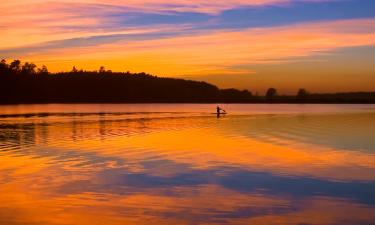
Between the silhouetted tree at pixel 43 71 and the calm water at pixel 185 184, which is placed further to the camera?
the silhouetted tree at pixel 43 71

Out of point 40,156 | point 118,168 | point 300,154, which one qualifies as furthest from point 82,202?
point 300,154

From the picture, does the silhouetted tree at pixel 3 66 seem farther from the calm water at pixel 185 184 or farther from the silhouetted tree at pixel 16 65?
the calm water at pixel 185 184

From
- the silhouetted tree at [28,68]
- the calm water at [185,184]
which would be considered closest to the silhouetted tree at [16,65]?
the silhouetted tree at [28,68]

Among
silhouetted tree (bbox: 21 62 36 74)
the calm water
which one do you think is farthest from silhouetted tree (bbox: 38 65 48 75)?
the calm water

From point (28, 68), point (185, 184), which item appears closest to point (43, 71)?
point (28, 68)

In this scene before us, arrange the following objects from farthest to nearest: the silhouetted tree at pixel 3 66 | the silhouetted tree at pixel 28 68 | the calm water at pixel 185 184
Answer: the silhouetted tree at pixel 28 68
the silhouetted tree at pixel 3 66
the calm water at pixel 185 184

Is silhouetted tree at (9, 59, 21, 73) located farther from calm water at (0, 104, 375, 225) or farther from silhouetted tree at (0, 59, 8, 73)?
calm water at (0, 104, 375, 225)

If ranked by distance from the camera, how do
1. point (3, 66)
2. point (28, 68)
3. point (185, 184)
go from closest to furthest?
point (185, 184) < point (3, 66) < point (28, 68)

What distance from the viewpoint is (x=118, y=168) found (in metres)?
17.5

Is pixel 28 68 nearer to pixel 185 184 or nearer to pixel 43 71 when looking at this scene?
pixel 43 71

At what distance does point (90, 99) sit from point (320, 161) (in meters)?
173

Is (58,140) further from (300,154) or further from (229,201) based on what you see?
(229,201)

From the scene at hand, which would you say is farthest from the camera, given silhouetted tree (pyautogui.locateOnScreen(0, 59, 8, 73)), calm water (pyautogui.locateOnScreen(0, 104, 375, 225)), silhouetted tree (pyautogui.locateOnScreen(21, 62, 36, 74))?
silhouetted tree (pyautogui.locateOnScreen(21, 62, 36, 74))

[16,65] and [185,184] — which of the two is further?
[16,65]
